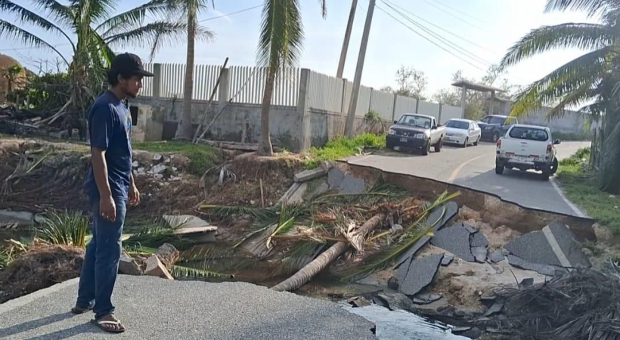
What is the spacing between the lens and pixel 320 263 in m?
10.4

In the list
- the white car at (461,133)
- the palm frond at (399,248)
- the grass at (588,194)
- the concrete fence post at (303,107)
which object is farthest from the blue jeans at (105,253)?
the white car at (461,133)

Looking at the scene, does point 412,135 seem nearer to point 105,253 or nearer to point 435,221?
point 435,221

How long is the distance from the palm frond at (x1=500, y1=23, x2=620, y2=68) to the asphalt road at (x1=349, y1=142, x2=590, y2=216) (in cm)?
363

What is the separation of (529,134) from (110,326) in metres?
16.0

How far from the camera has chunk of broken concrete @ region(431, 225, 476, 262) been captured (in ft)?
36.2

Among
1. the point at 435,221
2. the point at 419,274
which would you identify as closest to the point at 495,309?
the point at 419,274

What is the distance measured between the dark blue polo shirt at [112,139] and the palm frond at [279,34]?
9830 millimetres

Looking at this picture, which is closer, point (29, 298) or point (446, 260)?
point (29, 298)

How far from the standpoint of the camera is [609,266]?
333 inches

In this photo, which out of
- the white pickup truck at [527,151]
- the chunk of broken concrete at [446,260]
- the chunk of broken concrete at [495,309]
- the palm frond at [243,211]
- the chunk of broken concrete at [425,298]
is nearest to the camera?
the chunk of broken concrete at [495,309]

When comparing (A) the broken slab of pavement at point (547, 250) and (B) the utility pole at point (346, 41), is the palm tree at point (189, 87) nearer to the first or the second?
(B) the utility pole at point (346, 41)

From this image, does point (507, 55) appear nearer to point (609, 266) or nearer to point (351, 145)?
point (351, 145)

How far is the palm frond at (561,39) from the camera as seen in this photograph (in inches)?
624

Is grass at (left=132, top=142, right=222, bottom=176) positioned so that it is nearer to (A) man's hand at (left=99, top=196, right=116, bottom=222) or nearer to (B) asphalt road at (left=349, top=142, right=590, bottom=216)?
(B) asphalt road at (left=349, top=142, right=590, bottom=216)
